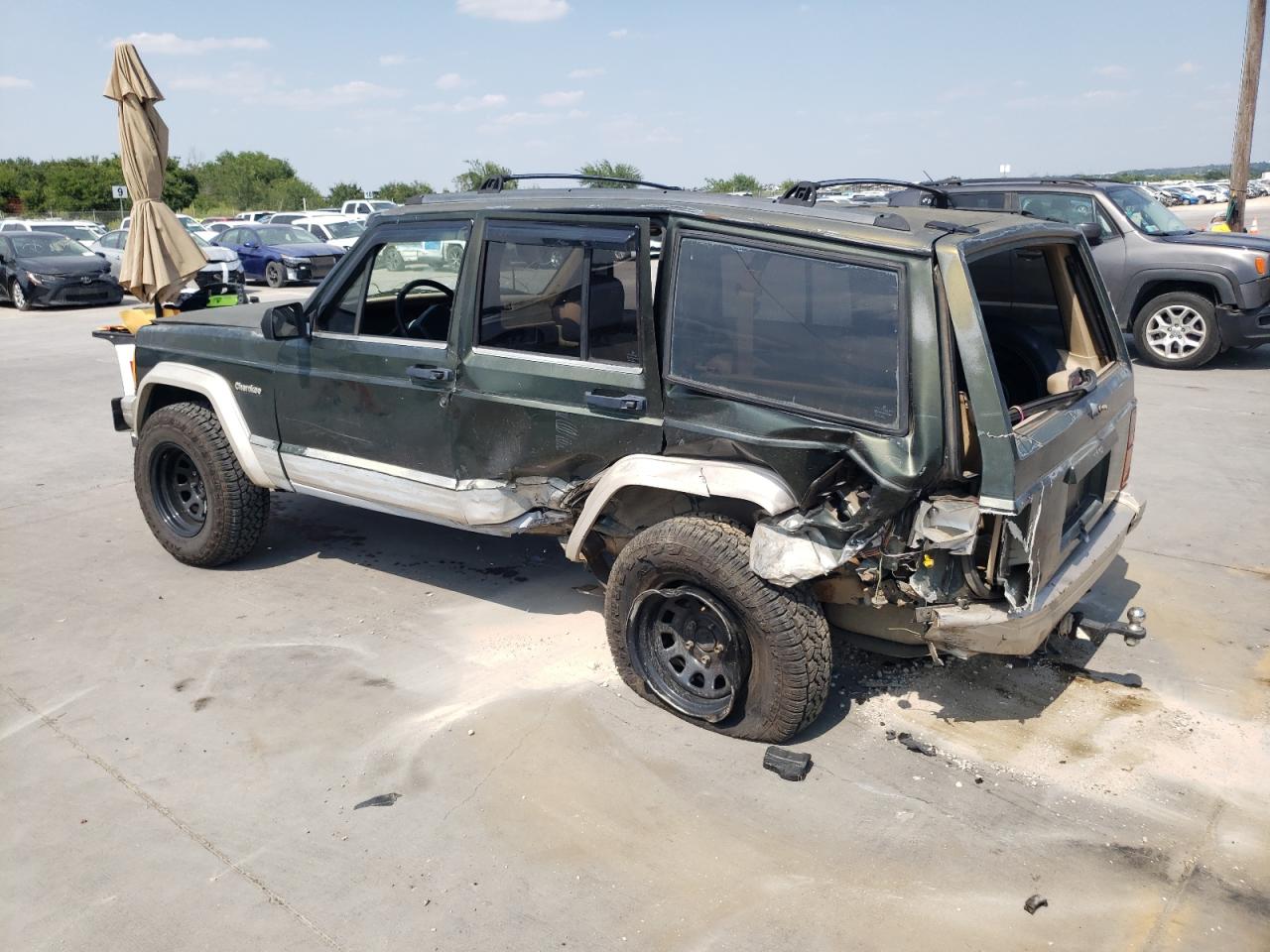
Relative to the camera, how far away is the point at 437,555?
605cm

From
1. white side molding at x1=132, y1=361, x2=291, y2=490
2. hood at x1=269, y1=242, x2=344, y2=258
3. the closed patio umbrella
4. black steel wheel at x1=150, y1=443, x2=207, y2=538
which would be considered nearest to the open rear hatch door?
white side molding at x1=132, y1=361, x2=291, y2=490

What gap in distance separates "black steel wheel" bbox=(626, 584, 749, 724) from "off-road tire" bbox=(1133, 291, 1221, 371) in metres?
8.94

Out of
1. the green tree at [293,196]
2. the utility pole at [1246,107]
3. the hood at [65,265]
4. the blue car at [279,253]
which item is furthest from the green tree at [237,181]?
the utility pole at [1246,107]

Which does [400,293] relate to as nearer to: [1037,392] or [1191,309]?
[1037,392]

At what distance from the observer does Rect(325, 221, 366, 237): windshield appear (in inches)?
973

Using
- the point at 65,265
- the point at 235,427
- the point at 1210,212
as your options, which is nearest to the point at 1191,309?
the point at 235,427

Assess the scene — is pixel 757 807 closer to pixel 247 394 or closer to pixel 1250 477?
pixel 247 394

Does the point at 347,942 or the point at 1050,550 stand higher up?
the point at 1050,550

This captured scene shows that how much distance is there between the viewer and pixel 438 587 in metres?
5.60

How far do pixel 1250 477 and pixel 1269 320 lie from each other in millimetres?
4490

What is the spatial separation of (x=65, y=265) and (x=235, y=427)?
16.5 metres

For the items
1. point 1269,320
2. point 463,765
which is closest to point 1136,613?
point 463,765

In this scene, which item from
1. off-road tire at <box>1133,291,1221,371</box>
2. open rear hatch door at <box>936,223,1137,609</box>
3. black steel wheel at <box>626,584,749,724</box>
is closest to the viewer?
open rear hatch door at <box>936,223,1137,609</box>

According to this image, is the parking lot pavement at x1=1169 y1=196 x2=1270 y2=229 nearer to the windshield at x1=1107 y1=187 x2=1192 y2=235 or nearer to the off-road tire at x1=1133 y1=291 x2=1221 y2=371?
the windshield at x1=1107 y1=187 x2=1192 y2=235
